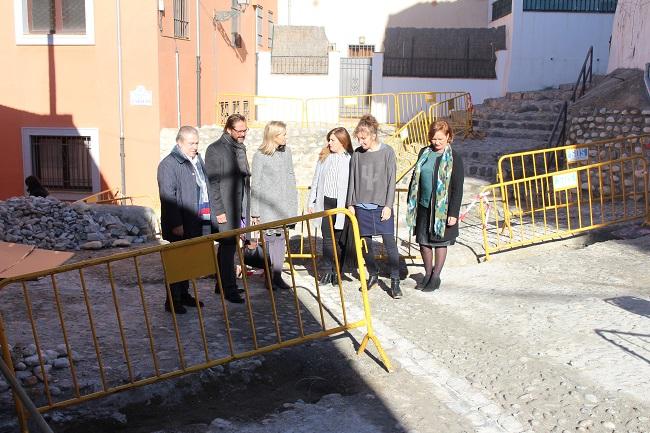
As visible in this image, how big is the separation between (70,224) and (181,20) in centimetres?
839

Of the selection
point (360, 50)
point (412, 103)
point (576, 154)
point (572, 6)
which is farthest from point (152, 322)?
point (360, 50)

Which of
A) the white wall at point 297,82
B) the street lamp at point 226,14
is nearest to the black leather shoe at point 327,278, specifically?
the street lamp at point 226,14

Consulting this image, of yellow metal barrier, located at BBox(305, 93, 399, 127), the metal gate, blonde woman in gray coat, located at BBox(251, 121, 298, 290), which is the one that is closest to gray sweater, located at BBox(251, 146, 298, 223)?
blonde woman in gray coat, located at BBox(251, 121, 298, 290)

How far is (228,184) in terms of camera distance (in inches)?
252

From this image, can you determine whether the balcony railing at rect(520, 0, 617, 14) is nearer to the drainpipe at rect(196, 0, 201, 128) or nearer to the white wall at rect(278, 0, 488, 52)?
the white wall at rect(278, 0, 488, 52)

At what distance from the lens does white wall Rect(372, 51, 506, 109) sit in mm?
22469

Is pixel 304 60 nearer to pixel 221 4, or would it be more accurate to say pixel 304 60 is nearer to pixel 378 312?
pixel 221 4

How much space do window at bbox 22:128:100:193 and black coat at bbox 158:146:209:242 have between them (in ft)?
33.7

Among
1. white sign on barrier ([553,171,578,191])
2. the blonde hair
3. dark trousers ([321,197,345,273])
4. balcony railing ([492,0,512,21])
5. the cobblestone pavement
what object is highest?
balcony railing ([492,0,512,21])

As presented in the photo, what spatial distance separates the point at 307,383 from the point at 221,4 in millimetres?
16641

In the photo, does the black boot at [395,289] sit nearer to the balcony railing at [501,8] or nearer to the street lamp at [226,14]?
the street lamp at [226,14]

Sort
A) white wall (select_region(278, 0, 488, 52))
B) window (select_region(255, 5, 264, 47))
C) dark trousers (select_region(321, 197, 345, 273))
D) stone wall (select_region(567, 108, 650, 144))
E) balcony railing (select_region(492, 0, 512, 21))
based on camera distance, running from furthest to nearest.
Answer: white wall (select_region(278, 0, 488, 52)), window (select_region(255, 5, 264, 47)), balcony railing (select_region(492, 0, 512, 21)), stone wall (select_region(567, 108, 650, 144)), dark trousers (select_region(321, 197, 345, 273))

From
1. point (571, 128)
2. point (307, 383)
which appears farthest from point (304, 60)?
point (307, 383)

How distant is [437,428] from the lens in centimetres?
410
